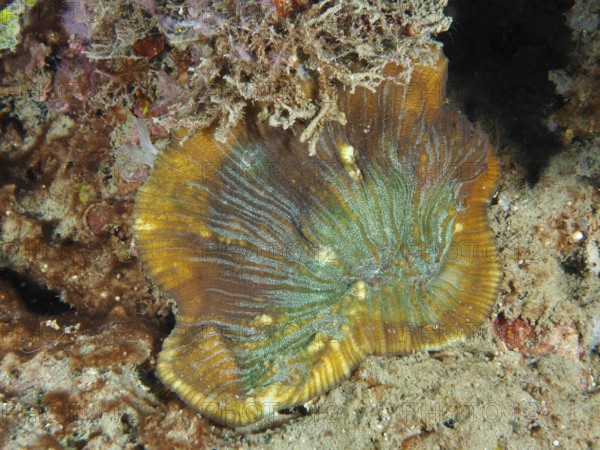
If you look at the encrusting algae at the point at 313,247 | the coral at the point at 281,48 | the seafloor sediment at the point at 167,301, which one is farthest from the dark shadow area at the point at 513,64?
the coral at the point at 281,48

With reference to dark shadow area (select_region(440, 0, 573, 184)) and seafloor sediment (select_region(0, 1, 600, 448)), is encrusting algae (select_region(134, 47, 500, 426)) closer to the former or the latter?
seafloor sediment (select_region(0, 1, 600, 448))

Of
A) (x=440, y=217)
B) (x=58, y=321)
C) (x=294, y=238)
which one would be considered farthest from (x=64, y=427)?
(x=440, y=217)

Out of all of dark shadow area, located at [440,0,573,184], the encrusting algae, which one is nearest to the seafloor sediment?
dark shadow area, located at [440,0,573,184]

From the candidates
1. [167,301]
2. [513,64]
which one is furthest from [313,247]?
[513,64]

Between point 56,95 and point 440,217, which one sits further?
point 56,95

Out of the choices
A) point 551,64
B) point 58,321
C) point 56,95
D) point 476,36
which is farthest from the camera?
point 476,36

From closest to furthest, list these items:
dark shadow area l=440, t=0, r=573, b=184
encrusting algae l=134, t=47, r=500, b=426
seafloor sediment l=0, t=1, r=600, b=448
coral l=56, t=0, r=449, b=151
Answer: coral l=56, t=0, r=449, b=151, seafloor sediment l=0, t=1, r=600, b=448, encrusting algae l=134, t=47, r=500, b=426, dark shadow area l=440, t=0, r=573, b=184

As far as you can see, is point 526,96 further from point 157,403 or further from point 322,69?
point 157,403

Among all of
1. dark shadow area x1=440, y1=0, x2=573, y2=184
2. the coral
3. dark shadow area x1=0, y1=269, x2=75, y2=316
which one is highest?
the coral
